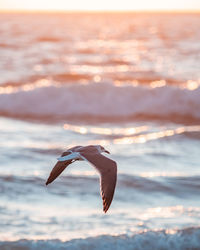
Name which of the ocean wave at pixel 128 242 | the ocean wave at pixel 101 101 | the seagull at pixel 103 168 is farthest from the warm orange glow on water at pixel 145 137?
the seagull at pixel 103 168

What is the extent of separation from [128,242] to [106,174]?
194 centimetres

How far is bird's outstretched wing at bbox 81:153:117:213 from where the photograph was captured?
395 cm

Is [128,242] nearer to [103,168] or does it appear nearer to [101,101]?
[103,168]

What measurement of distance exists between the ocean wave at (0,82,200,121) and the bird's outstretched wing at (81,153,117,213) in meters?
9.56

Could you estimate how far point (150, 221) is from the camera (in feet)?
20.3

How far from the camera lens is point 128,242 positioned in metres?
5.69

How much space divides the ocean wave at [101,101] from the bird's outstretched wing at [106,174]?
956cm

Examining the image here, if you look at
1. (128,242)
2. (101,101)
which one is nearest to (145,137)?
(101,101)

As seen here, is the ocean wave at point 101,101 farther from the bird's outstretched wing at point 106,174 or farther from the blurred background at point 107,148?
the bird's outstretched wing at point 106,174

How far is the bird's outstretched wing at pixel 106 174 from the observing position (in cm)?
395

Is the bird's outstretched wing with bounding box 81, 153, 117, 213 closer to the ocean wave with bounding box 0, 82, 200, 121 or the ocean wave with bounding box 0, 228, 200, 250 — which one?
the ocean wave with bounding box 0, 228, 200, 250

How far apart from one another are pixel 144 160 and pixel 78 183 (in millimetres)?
1590

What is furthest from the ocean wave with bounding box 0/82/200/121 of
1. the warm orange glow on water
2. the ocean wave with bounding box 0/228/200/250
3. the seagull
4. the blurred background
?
the seagull

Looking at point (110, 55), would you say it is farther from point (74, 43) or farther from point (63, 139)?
point (63, 139)
